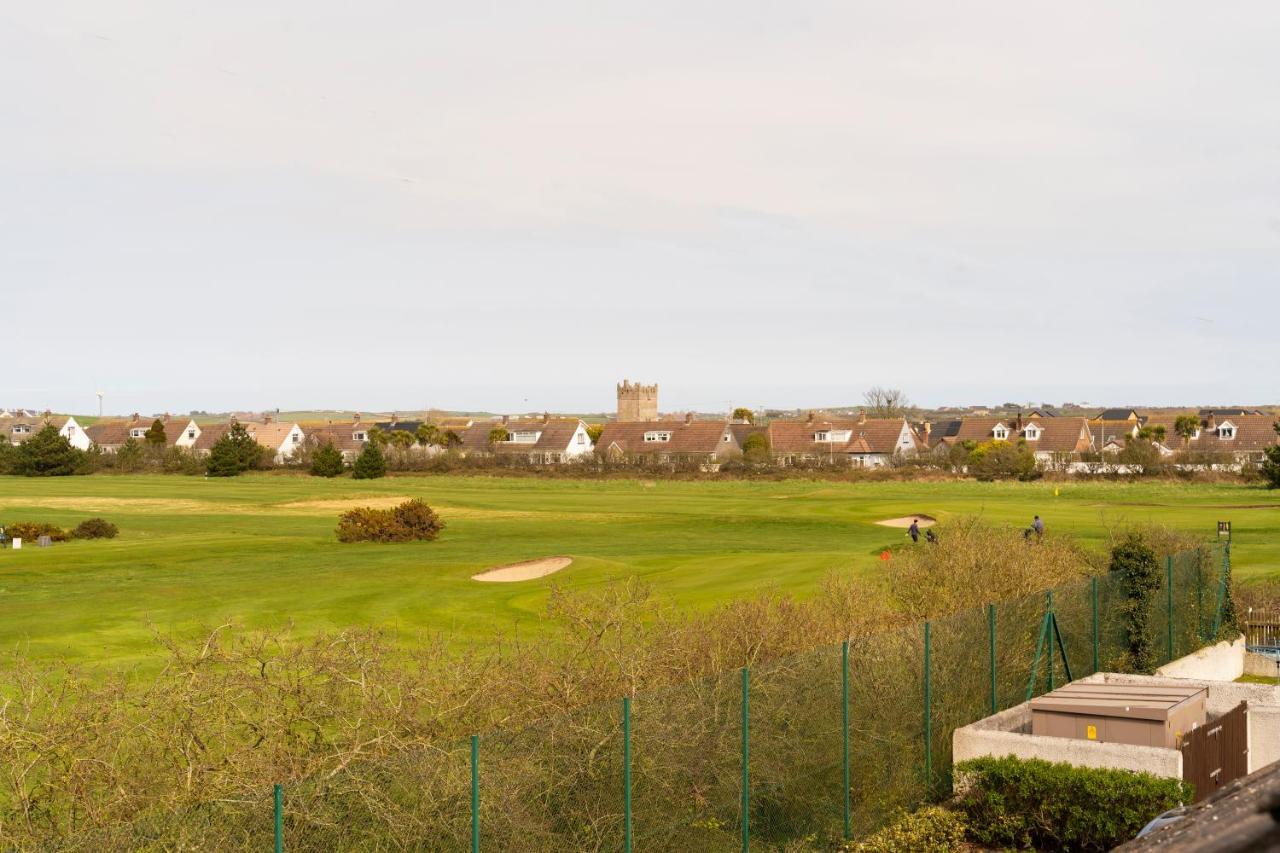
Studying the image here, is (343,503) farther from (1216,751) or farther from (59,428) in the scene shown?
(59,428)

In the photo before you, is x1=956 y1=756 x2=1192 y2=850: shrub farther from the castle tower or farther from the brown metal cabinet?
the castle tower

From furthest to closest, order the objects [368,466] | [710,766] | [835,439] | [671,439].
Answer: [671,439], [835,439], [368,466], [710,766]

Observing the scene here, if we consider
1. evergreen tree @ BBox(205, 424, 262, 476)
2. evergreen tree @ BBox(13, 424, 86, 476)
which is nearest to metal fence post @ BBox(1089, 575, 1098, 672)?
evergreen tree @ BBox(205, 424, 262, 476)

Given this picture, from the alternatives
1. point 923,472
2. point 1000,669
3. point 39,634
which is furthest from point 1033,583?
point 923,472

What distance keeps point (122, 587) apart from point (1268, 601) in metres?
35.7

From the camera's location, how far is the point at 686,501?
8275 centimetres

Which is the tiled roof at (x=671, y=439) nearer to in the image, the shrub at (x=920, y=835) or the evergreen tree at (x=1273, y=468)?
the evergreen tree at (x=1273, y=468)

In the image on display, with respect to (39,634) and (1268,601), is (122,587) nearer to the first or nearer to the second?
(39,634)

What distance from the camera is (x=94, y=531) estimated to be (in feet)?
197

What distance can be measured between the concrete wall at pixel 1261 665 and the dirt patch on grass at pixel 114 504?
65044 mm

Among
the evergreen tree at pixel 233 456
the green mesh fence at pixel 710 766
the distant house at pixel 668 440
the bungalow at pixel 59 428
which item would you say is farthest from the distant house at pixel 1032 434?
the bungalow at pixel 59 428

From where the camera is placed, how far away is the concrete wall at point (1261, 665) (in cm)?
2794

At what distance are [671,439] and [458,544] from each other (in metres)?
77.4

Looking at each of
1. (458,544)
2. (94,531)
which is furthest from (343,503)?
(458,544)
